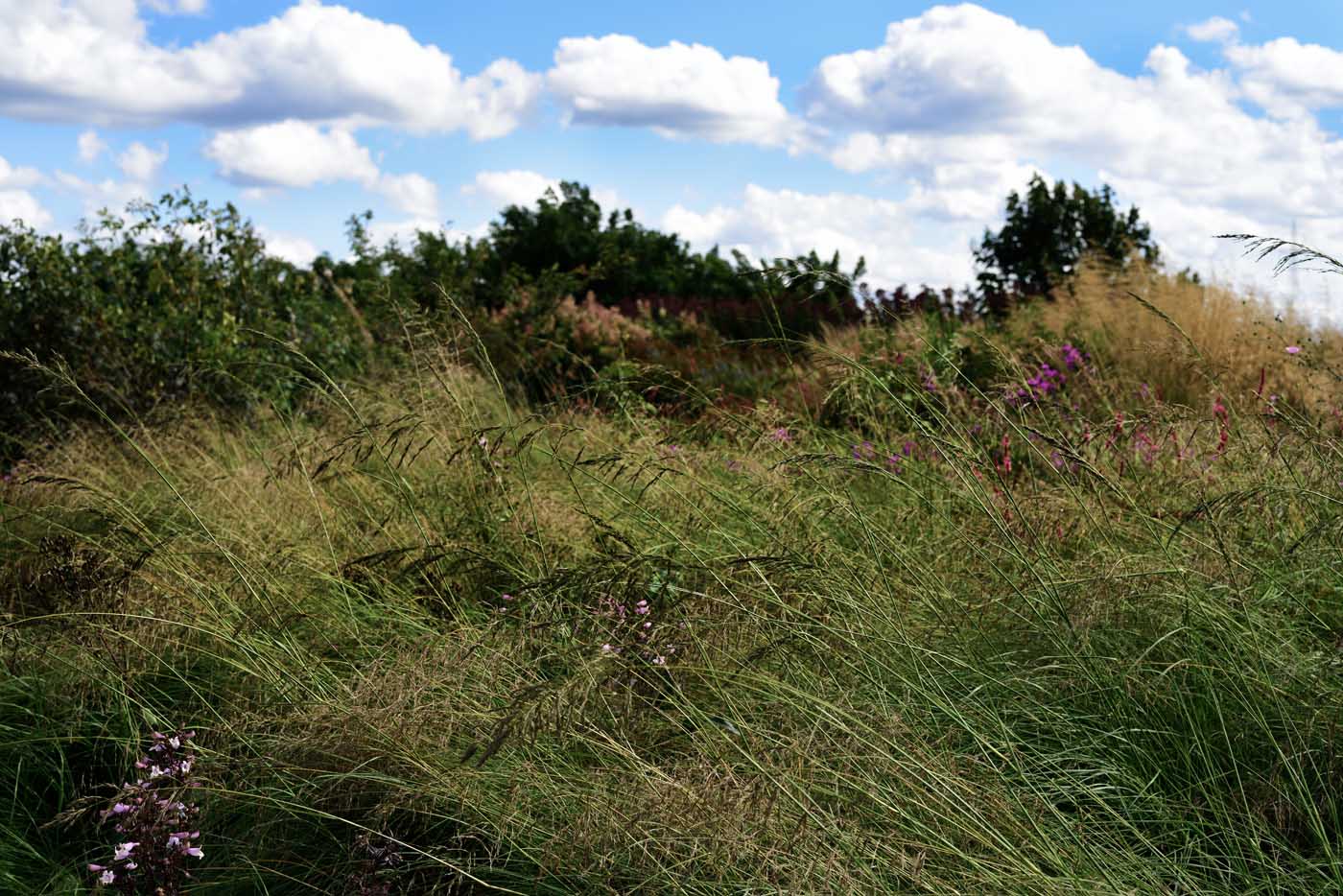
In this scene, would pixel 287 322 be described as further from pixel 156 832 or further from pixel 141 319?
pixel 156 832

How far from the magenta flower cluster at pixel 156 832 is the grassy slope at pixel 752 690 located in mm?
81

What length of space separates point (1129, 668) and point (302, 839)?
76.3 inches

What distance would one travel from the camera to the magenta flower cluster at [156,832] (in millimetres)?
2604

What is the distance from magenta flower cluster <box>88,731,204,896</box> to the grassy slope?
8cm

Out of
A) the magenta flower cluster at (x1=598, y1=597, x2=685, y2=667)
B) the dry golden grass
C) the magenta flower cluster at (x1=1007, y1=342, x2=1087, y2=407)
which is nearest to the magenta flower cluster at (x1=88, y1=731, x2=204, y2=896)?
the magenta flower cluster at (x1=598, y1=597, x2=685, y2=667)

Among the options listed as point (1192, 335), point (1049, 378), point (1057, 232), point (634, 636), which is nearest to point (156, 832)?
point (634, 636)

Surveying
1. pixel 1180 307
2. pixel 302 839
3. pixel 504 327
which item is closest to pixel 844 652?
pixel 302 839

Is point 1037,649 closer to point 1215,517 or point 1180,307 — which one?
point 1215,517

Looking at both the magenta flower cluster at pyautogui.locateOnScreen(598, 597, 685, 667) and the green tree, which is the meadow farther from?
the green tree

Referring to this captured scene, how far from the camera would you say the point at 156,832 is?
264cm

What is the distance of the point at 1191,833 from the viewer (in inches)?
106

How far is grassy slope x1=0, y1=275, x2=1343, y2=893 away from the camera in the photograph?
2.29 meters

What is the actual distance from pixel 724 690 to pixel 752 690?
3.2 inches

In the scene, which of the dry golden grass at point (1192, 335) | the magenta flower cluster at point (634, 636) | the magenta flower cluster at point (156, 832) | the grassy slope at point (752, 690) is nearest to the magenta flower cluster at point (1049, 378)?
the dry golden grass at point (1192, 335)
